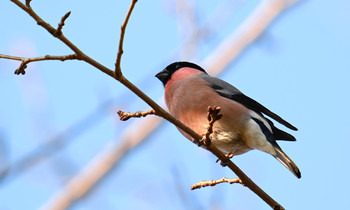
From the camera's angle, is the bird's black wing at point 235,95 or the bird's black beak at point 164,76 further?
the bird's black beak at point 164,76

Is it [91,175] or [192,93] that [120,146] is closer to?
[91,175]

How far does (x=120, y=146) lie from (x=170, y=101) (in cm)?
224

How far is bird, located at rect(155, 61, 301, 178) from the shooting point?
3.91m

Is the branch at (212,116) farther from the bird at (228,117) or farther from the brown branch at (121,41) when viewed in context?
the bird at (228,117)

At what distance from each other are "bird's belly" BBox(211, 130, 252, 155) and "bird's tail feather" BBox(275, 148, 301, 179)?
32cm

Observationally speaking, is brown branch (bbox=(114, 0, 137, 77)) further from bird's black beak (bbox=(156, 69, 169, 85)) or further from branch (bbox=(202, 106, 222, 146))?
bird's black beak (bbox=(156, 69, 169, 85))

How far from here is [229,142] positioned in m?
3.98

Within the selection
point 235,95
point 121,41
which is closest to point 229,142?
point 235,95

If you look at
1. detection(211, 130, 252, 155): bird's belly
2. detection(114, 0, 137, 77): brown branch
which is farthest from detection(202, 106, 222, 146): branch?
detection(211, 130, 252, 155): bird's belly

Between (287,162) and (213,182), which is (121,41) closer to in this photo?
(213,182)

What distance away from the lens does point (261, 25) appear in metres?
6.88

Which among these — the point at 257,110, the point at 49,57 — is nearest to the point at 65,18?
the point at 49,57

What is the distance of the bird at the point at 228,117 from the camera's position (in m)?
3.91

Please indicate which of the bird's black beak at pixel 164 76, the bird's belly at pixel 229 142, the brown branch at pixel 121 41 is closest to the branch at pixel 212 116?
the brown branch at pixel 121 41
